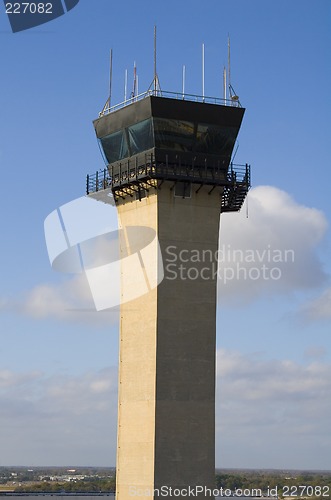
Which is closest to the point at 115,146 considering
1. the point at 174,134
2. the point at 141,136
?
the point at 141,136

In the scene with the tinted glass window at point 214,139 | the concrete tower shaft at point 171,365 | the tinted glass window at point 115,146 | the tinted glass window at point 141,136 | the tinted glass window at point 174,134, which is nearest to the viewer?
the concrete tower shaft at point 171,365

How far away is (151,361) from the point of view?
42281 millimetres

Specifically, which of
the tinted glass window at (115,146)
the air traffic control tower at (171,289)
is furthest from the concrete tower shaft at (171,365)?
the tinted glass window at (115,146)

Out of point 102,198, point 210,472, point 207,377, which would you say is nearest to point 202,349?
point 207,377

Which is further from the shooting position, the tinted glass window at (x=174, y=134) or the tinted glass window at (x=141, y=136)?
the tinted glass window at (x=141, y=136)

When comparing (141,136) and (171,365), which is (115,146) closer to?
(141,136)

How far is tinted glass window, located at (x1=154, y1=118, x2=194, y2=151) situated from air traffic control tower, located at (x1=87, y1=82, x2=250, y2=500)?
0.05 m

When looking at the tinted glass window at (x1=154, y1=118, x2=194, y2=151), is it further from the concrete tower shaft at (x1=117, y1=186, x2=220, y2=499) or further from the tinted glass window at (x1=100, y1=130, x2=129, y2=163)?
the tinted glass window at (x1=100, y1=130, x2=129, y2=163)

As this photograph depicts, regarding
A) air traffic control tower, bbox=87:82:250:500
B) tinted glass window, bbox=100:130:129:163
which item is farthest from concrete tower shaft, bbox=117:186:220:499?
tinted glass window, bbox=100:130:129:163

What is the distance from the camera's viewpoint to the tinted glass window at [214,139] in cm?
4422

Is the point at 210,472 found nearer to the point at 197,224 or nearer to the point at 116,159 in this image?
the point at 197,224

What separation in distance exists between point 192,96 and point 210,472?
1822 centimetres

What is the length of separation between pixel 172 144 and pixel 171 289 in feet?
23.6

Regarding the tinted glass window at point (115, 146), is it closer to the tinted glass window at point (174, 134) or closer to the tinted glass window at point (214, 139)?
the tinted glass window at point (174, 134)
